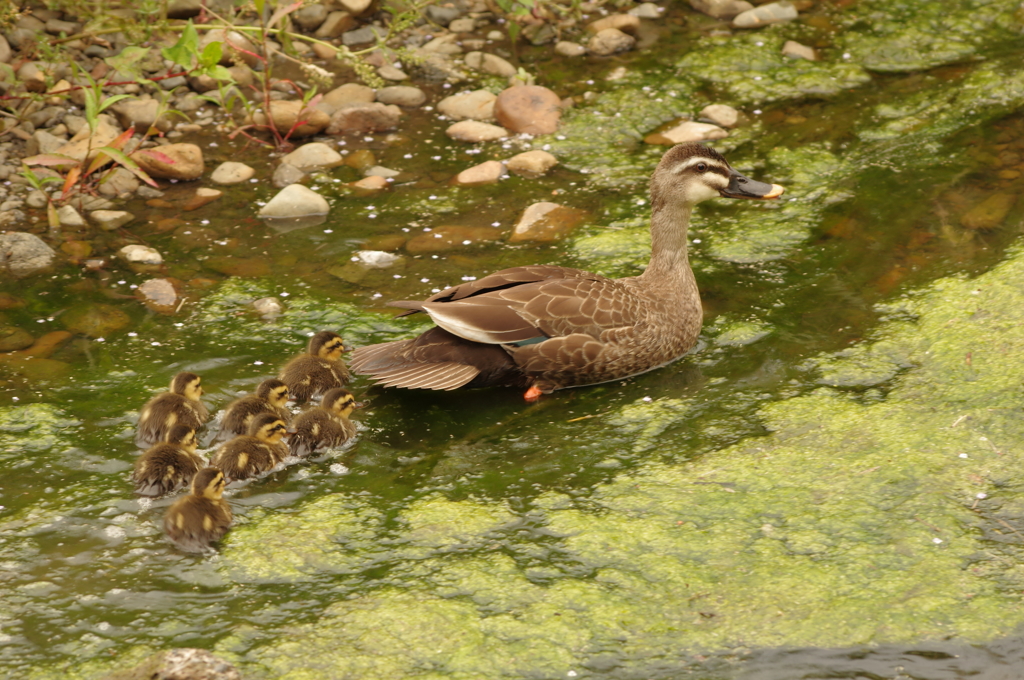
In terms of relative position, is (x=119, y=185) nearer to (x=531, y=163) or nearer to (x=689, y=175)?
(x=531, y=163)

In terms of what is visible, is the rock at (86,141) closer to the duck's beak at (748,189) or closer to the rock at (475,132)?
the rock at (475,132)

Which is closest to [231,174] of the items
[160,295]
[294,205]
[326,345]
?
[294,205]

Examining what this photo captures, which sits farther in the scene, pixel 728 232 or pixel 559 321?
pixel 728 232

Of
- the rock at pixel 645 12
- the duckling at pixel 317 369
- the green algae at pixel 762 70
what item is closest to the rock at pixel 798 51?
the green algae at pixel 762 70

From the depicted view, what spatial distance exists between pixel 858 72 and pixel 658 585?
6118 millimetres

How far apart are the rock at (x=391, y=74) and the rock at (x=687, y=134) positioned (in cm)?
233

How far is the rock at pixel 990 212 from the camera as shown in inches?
260

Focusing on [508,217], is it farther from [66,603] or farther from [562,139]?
[66,603]

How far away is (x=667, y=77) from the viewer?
8961 millimetres

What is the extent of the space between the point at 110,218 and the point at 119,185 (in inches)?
18.4

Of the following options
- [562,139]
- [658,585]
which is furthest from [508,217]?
[658,585]

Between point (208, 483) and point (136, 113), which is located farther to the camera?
point (136, 113)

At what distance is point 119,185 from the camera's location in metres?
7.48

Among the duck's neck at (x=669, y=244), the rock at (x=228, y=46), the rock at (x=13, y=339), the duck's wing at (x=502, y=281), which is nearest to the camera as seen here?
the duck's wing at (x=502, y=281)
